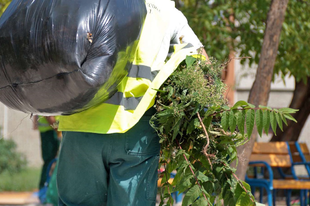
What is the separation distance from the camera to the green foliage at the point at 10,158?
9.76m

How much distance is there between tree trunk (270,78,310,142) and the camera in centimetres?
730

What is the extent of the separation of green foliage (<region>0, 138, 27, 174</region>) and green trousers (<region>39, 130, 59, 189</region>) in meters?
3.68

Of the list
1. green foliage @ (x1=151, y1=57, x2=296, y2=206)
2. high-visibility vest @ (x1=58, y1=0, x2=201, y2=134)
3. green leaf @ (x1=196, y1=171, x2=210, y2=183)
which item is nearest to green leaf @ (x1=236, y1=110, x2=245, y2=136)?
green foliage @ (x1=151, y1=57, x2=296, y2=206)

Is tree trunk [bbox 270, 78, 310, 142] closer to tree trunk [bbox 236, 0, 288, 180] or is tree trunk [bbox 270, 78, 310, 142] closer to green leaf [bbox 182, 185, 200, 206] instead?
tree trunk [bbox 236, 0, 288, 180]

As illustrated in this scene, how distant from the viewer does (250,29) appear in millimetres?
5594

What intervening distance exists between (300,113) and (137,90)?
5.92 m

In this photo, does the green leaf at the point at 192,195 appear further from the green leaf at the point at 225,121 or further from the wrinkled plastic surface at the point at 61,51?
the wrinkled plastic surface at the point at 61,51

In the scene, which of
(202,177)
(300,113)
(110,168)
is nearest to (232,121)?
(202,177)

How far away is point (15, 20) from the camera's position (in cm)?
187

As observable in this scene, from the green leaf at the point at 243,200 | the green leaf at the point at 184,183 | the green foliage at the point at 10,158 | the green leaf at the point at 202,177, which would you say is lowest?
the green foliage at the point at 10,158

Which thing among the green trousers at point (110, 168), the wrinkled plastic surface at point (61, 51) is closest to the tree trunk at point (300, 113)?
the green trousers at point (110, 168)

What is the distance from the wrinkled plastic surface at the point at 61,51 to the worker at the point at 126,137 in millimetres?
139

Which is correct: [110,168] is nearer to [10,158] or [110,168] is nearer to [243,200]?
[243,200]

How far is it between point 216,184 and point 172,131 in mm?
312
